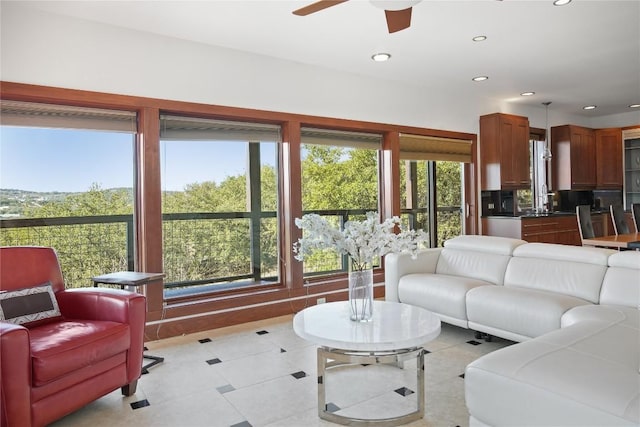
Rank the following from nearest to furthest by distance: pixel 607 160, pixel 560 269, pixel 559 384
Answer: pixel 559 384 < pixel 560 269 < pixel 607 160

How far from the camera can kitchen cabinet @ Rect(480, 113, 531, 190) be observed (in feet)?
20.3

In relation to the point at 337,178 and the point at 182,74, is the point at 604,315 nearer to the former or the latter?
the point at 337,178

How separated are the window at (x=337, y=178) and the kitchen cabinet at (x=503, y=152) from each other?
1895 mm

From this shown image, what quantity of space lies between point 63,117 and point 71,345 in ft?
6.78

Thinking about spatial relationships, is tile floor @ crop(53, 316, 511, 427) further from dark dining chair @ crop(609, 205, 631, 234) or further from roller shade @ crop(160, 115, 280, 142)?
dark dining chair @ crop(609, 205, 631, 234)

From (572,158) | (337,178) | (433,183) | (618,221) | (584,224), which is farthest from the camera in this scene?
(572,158)

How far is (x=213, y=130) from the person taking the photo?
4207mm

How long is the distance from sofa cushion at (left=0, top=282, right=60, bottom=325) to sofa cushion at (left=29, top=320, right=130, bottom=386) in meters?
0.08

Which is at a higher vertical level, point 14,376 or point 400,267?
point 400,267

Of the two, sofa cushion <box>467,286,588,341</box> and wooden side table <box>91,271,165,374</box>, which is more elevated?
wooden side table <box>91,271,165,374</box>


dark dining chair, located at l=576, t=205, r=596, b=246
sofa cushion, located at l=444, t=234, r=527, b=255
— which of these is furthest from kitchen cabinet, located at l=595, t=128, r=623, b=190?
sofa cushion, located at l=444, t=234, r=527, b=255

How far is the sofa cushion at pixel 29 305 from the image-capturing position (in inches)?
97.3

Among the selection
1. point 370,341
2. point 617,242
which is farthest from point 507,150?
point 370,341

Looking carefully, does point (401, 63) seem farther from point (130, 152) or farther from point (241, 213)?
point (130, 152)
